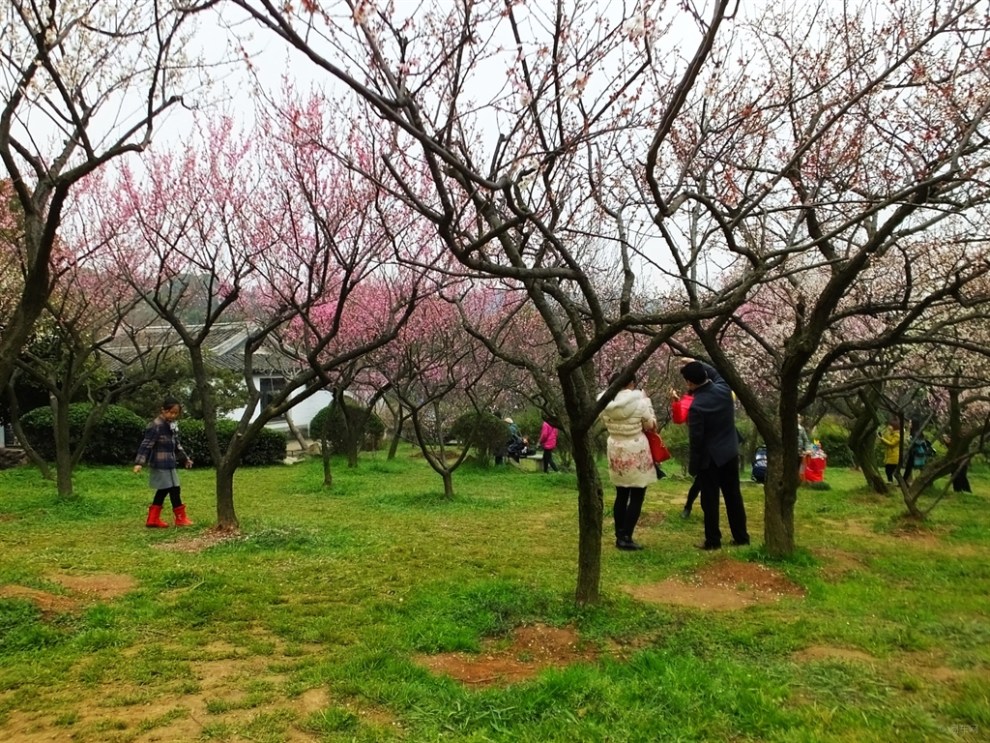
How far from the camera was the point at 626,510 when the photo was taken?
6688mm

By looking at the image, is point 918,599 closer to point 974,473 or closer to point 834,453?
point 974,473

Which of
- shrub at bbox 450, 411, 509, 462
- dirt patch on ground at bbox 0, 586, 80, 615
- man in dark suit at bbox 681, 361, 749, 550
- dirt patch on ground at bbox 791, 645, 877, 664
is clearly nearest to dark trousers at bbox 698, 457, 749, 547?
man in dark suit at bbox 681, 361, 749, 550

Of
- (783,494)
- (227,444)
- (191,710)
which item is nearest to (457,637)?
(191,710)

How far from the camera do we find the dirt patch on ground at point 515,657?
11.6ft

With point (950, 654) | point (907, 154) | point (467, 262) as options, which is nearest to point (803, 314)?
point (907, 154)

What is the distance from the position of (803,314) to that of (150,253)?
9.35 metres

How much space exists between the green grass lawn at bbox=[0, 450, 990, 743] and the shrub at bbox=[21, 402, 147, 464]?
23.3 ft

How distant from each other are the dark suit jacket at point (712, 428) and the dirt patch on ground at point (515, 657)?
2811mm

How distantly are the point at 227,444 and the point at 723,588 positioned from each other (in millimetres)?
12749

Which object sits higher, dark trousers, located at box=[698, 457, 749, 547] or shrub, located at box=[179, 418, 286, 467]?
shrub, located at box=[179, 418, 286, 467]

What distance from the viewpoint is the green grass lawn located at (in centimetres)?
293

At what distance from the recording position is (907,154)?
223 inches

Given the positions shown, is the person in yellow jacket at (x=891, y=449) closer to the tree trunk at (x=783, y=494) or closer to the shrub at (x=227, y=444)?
the tree trunk at (x=783, y=494)

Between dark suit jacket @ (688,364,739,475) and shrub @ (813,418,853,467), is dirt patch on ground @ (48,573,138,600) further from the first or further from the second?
shrub @ (813,418,853,467)
